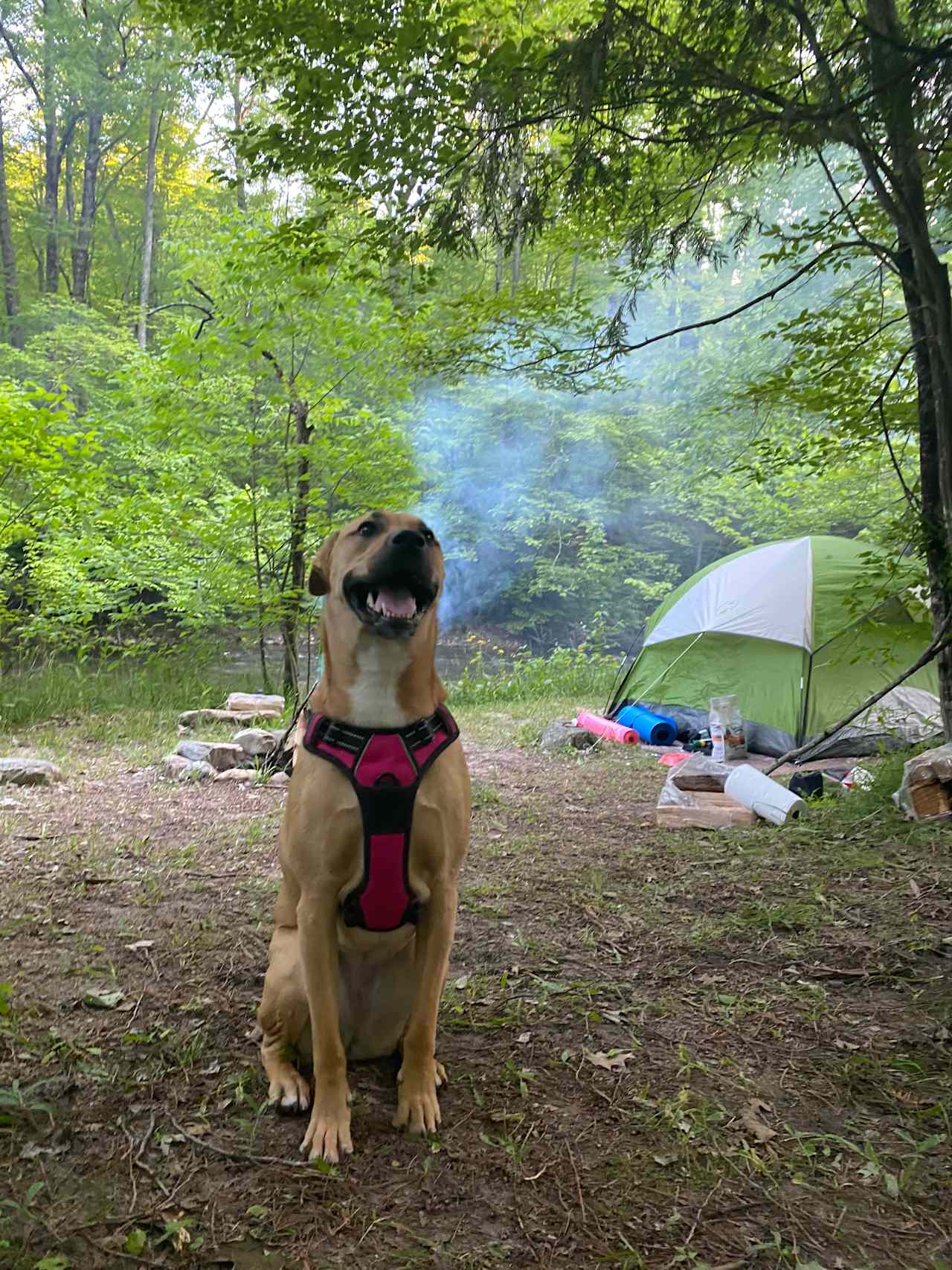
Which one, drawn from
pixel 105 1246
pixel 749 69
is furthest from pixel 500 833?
pixel 749 69

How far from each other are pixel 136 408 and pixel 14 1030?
328 inches

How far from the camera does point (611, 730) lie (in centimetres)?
753

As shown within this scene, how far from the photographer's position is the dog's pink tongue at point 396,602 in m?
1.99

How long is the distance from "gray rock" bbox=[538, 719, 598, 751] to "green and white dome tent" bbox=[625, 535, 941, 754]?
99cm

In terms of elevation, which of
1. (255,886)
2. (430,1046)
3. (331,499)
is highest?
(331,499)

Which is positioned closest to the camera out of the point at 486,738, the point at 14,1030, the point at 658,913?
the point at 14,1030

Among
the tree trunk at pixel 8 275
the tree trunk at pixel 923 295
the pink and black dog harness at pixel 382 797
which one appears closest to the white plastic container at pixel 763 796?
the tree trunk at pixel 923 295

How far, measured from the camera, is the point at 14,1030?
7.25 ft

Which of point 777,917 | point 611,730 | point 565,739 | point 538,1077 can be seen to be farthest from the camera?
point 611,730

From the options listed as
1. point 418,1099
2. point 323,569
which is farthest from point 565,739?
point 418,1099

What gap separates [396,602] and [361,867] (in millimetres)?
627

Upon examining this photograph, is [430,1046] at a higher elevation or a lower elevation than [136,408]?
lower

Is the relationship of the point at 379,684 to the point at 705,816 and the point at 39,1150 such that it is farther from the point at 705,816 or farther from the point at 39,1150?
the point at 705,816

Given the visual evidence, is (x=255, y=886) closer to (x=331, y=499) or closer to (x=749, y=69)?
(x=749, y=69)
